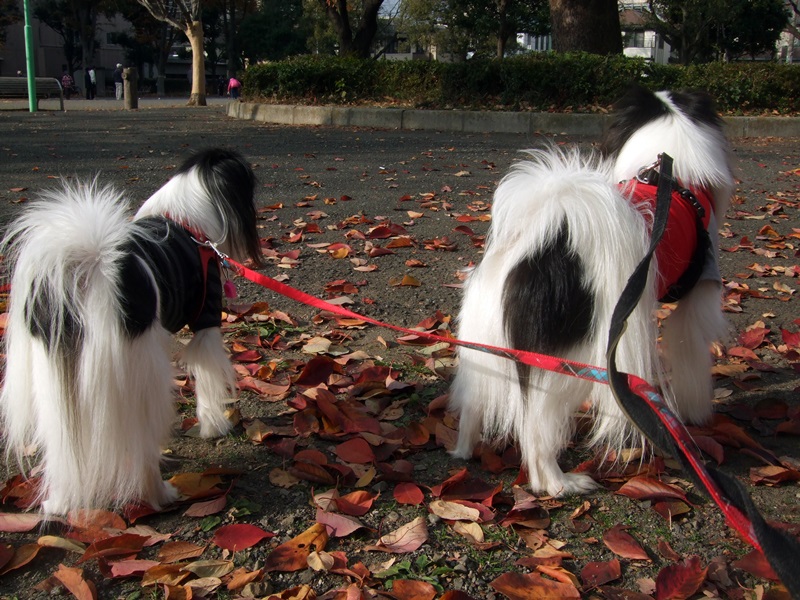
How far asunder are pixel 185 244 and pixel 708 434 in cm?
223

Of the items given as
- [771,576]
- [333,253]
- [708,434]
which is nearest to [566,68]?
[333,253]

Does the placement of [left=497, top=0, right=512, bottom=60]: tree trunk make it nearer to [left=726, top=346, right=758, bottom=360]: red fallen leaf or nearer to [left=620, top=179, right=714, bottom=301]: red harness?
[left=726, top=346, right=758, bottom=360]: red fallen leaf

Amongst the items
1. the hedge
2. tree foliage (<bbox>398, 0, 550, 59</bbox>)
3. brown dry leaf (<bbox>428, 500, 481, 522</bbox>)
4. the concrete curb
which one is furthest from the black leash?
tree foliage (<bbox>398, 0, 550, 59</bbox>)

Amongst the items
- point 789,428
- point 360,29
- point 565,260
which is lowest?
point 789,428

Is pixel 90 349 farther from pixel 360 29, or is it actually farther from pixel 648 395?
pixel 360 29

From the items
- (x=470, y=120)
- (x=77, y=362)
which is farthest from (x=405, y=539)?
(x=470, y=120)

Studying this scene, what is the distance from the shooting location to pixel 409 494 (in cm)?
247

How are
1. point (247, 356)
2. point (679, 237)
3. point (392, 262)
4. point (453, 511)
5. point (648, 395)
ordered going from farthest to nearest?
point (392, 262) < point (247, 356) < point (679, 237) < point (453, 511) < point (648, 395)

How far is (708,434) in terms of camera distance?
295cm

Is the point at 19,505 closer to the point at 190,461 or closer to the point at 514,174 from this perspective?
the point at 190,461

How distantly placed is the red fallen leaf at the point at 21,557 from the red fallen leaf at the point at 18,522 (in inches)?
4.4

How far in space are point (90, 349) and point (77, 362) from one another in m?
0.06

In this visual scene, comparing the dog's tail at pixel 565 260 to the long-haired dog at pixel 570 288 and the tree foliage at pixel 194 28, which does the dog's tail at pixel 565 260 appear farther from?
the tree foliage at pixel 194 28

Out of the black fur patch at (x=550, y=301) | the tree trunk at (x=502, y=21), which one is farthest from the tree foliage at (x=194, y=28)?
the black fur patch at (x=550, y=301)
